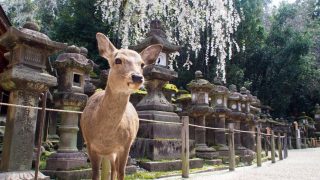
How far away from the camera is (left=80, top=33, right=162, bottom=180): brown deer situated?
280 cm

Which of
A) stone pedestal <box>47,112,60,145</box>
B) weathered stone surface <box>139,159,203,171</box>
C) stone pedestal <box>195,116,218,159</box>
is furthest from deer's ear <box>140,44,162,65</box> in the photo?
stone pedestal <box>195,116,218,159</box>

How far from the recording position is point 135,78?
2.62 metres

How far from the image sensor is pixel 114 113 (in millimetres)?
2951

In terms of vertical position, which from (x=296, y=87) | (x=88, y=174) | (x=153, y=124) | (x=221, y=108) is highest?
(x=296, y=87)

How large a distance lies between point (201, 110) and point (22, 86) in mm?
6231

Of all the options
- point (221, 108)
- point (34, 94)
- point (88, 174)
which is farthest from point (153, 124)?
point (221, 108)

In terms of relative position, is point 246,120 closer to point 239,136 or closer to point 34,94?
point 239,136

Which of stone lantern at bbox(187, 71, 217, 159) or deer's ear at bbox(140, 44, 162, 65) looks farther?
stone lantern at bbox(187, 71, 217, 159)

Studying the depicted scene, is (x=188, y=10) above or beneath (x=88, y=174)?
above

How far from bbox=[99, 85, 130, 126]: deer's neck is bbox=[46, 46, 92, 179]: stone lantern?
317cm

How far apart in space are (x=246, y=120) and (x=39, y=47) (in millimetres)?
10276

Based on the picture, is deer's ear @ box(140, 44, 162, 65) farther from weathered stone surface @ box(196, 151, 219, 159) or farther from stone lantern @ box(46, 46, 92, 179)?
weathered stone surface @ box(196, 151, 219, 159)

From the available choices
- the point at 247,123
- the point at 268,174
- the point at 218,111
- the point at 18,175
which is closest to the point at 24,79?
the point at 18,175

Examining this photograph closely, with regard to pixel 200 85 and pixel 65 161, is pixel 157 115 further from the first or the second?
pixel 65 161
